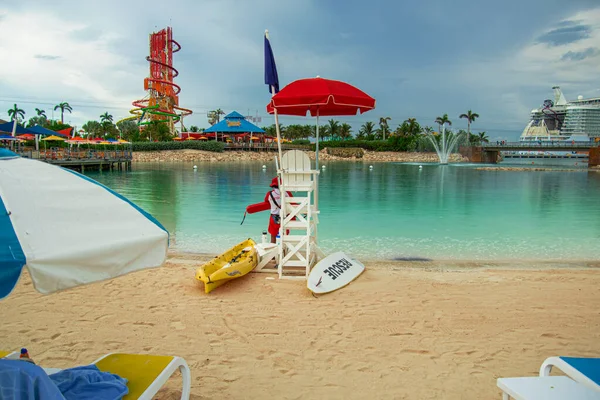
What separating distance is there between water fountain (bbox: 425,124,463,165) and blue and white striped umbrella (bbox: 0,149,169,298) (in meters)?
82.9

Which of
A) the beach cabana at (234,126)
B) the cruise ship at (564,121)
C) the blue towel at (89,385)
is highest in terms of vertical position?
the cruise ship at (564,121)

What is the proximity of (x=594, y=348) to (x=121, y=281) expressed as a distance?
20.5 ft

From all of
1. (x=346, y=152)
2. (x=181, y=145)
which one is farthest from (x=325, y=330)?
(x=346, y=152)

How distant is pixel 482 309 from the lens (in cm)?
553

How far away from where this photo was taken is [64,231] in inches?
83.1

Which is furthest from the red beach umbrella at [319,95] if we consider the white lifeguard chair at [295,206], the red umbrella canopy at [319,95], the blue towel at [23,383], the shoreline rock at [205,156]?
the shoreline rock at [205,156]

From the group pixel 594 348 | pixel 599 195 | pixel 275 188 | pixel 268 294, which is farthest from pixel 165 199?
pixel 599 195

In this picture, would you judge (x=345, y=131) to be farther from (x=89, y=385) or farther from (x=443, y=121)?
(x=89, y=385)

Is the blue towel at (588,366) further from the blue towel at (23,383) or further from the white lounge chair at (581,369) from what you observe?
the blue towel at (23,383)

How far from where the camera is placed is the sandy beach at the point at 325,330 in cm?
383

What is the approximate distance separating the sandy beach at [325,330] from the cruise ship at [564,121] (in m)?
159

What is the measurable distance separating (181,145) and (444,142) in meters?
51.3

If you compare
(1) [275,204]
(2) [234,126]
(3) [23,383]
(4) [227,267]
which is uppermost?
(2) [234,126]

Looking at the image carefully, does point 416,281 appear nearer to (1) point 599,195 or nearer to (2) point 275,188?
(2) point 275,188
